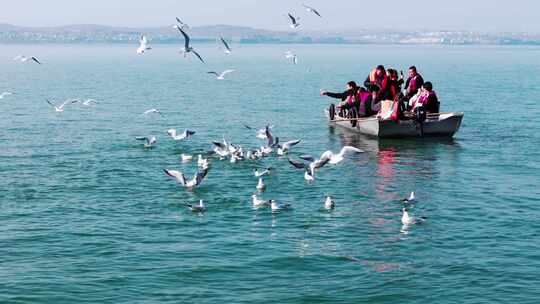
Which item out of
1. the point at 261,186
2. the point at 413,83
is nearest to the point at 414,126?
the point at 413,83

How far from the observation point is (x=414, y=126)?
141 feet

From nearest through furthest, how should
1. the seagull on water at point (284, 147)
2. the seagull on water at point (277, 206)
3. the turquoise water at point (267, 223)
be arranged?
the turquoise water at point (267, 223)
the seagull on water at point (277, 206)
the seagull on water at point (284, 147)

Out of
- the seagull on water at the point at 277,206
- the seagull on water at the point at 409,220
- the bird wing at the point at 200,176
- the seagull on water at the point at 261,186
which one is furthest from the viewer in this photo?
the seagull on water at the point at 261,186

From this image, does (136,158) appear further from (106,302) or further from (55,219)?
(106,302)

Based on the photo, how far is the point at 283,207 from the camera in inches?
1115

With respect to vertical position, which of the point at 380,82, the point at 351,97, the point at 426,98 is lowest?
the point at 351,97

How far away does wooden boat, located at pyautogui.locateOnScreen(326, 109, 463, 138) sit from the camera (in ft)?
141

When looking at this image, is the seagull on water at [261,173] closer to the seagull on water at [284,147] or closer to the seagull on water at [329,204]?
the seagull on water at [284,147]

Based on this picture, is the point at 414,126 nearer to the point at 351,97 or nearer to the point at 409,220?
the point at 351,97

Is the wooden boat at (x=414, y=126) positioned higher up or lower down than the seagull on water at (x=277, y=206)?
higher up

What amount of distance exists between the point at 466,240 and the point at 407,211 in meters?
3.76

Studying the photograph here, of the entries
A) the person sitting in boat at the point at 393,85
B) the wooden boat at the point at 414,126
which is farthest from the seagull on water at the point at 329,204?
the person sitting in boat at the point at 393,85

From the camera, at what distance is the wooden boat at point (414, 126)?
42875mm

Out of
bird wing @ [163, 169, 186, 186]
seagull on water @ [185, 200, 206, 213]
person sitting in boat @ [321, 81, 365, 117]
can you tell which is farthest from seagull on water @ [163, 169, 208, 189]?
person sitting in boat @ [321, 81, 365, 117]
